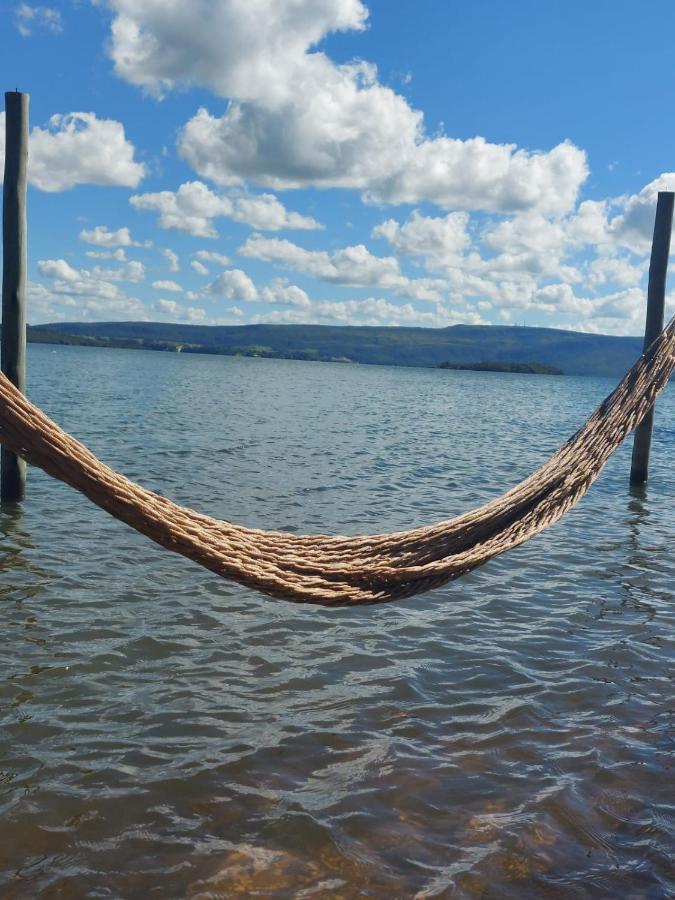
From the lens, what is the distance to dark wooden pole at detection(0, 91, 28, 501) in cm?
972

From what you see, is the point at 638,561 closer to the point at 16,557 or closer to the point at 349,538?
the point at 349,538

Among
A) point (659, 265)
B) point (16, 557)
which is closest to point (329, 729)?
point (16, 557)

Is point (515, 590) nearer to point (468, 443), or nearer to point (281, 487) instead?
point (281, 487)

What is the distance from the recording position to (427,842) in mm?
4086

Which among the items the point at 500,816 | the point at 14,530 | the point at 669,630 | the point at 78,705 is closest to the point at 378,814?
the point at 500,816

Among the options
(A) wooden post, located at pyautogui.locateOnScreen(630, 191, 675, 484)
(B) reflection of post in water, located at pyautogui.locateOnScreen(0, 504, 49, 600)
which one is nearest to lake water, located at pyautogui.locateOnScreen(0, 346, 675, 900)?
(B) reflection of post in water, located at pyautogui.locateOnScreen(0, 504, 49, 600)

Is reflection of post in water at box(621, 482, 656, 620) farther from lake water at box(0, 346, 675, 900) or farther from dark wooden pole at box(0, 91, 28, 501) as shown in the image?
dark wooden pole at box(0, 91, 28, 501)

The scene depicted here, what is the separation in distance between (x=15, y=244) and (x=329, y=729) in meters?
7.55

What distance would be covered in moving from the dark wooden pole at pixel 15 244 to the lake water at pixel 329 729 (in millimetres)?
2144

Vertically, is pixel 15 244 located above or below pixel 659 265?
below

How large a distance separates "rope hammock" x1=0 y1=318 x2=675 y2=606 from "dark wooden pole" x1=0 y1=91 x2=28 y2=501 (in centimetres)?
680

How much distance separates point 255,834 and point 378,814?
0.66 metres

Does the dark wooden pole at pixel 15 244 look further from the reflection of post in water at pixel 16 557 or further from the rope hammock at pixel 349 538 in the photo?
the rope hammock at pixel 349 538

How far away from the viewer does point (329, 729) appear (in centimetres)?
527
